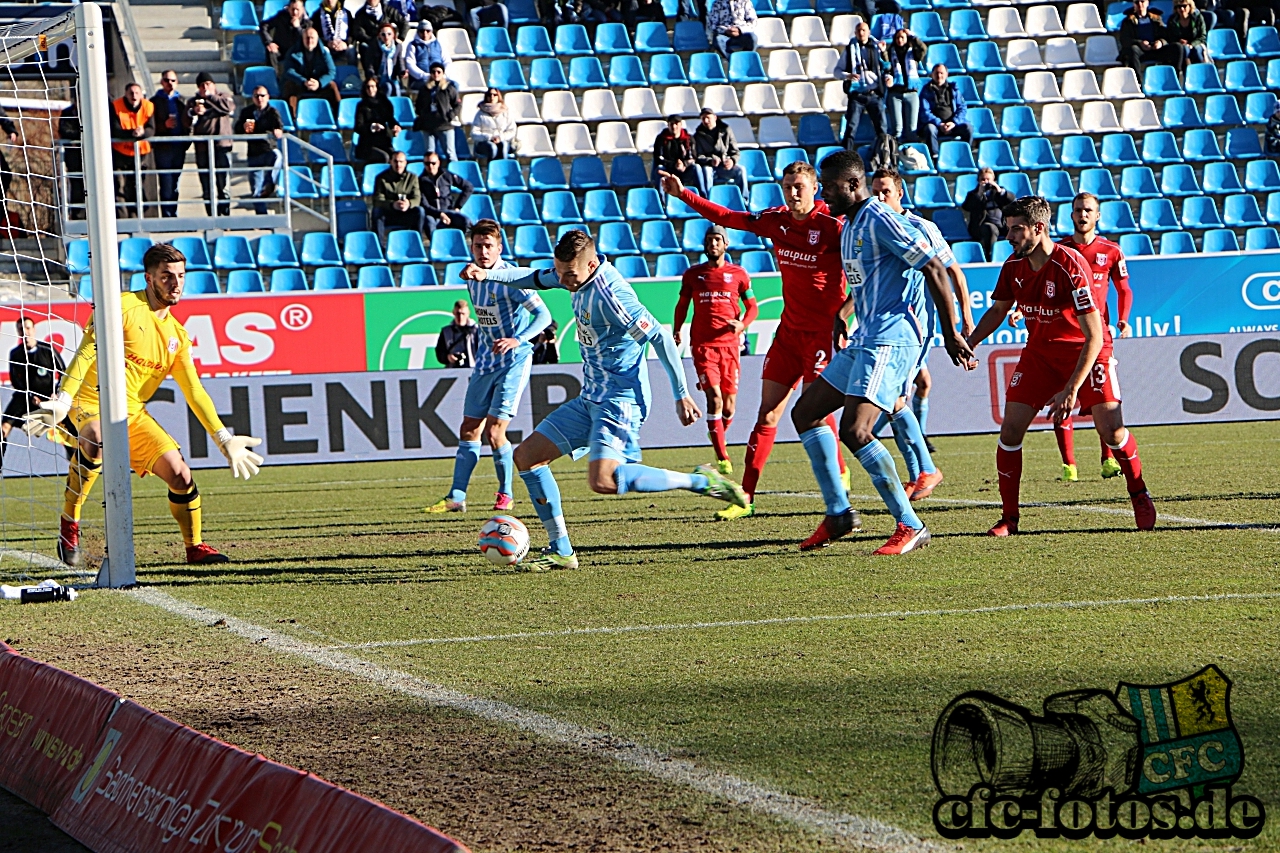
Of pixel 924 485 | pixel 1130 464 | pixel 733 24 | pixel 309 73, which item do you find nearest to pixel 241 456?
pixel 924 485

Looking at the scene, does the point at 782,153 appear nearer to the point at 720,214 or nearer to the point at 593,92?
the point at 593,92

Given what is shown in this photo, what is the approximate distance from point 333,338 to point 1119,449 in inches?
485

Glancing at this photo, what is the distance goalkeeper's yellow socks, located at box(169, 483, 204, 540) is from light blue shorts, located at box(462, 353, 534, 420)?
298cm

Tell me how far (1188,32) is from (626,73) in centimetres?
899

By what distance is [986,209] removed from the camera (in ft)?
72.1

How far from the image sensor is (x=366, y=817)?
120 inches

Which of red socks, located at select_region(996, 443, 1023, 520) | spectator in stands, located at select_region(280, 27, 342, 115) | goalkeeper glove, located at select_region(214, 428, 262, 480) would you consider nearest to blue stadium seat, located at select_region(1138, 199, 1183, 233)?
spectator in stands, located at select_region(280, 27, 342, 115)

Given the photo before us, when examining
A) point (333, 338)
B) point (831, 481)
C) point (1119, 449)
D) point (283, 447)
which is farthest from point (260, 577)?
point (333, 338)

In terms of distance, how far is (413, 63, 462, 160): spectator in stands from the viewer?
22.0 metres

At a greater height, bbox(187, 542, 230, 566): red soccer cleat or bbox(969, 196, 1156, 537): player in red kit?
bbox(969, 196, 1156, 537): player in red kit

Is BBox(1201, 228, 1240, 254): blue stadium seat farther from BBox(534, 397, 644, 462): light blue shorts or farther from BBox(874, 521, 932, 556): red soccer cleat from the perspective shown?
BBox(534, 397, 644, 462): light blue shorts

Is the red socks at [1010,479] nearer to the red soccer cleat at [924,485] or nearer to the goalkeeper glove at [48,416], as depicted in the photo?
the red soccer cleat at [924,485]

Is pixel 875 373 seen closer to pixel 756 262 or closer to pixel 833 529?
pixel 833 529

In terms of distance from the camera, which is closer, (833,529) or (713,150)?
(833,529)
